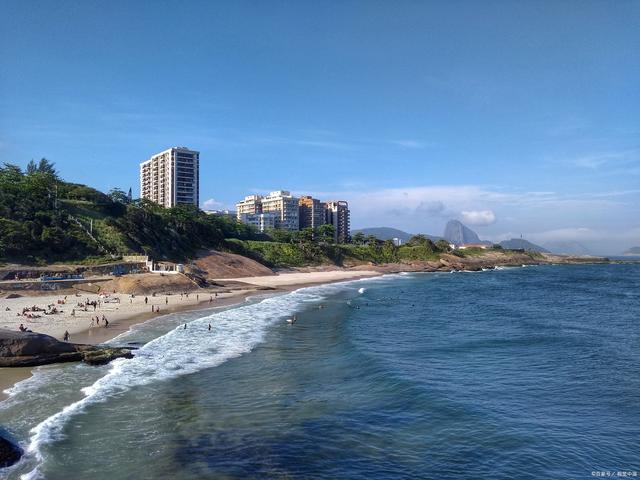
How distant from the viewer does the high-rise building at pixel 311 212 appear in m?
193

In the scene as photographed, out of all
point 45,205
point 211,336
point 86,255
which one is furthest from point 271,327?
point 45,205

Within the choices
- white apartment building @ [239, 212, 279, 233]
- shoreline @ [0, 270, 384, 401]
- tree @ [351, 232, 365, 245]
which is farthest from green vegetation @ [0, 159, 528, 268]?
white apartment building @ [239, 212, 279, 233]

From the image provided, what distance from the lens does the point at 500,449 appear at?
1462 centimetres

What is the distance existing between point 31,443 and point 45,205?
207 ft

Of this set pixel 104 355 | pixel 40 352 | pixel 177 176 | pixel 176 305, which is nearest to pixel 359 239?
pixel 177 176

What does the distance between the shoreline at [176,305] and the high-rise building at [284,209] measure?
299ft

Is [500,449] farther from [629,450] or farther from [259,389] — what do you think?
[259,389]

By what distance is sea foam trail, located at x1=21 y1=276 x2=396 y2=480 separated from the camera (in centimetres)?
1576

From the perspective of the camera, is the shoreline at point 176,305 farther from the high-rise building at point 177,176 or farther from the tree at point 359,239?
the high-rise building at point 177,176

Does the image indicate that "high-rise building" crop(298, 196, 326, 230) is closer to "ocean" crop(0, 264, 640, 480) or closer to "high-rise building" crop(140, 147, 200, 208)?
"high-rise building" crop(140, 147, 200, 208)

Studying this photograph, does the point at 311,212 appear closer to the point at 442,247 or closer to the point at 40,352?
the point at 442,247

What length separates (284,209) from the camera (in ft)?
617

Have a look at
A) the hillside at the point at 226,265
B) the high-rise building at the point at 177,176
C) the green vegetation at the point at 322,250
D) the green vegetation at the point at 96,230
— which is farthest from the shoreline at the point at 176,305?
the high-rise building at the point at 177,176

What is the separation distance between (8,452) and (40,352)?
11.1 meters
